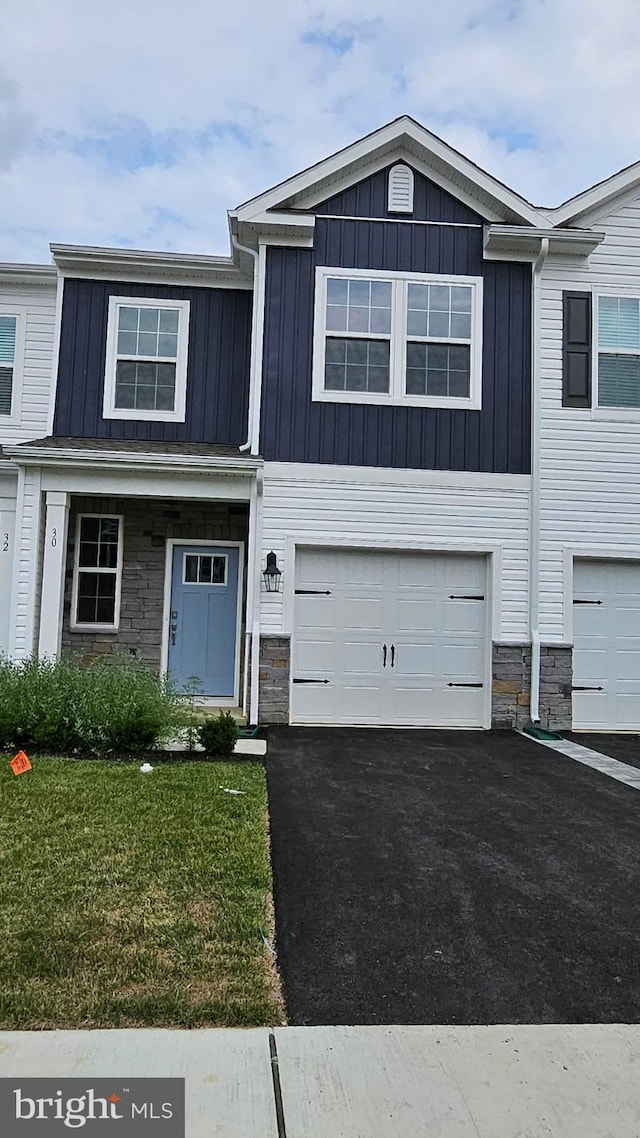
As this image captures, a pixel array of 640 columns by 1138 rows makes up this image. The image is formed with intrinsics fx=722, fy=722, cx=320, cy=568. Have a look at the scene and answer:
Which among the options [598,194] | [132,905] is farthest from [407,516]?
[132,905]

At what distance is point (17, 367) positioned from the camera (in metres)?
10.2

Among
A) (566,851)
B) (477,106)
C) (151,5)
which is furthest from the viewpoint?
(477,106)

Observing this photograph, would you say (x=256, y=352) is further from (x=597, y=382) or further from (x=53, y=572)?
(x=597, y=382)

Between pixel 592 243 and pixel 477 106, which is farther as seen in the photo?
pixel 477 106

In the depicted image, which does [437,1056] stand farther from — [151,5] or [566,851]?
[151,5]

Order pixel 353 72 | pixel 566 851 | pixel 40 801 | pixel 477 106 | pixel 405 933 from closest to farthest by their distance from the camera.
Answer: pixel 405 933
pixel 566 851
pixel 40 801
pixel 353 72
pixel 477 106

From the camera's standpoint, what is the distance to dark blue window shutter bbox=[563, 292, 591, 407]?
917 centimetres

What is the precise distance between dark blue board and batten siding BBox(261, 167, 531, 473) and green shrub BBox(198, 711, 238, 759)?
11.5 ft

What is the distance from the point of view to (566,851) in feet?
15.2

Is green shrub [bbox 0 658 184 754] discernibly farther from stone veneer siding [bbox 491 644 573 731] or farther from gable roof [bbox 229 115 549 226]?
gable roof [bbox 229 115 549 226]

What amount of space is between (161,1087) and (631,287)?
9893 millimetres

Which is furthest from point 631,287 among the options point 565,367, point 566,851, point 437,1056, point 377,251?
point 437,1056

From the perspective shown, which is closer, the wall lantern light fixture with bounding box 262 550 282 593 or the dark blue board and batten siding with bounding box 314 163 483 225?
the wall lantern light fixture with bounding box 262 550 282 593

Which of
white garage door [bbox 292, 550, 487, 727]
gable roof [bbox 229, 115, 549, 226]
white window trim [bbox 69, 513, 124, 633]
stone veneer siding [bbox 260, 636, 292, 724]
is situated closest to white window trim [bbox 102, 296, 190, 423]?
white window trim [bbox 69, 513, 124, 633]
